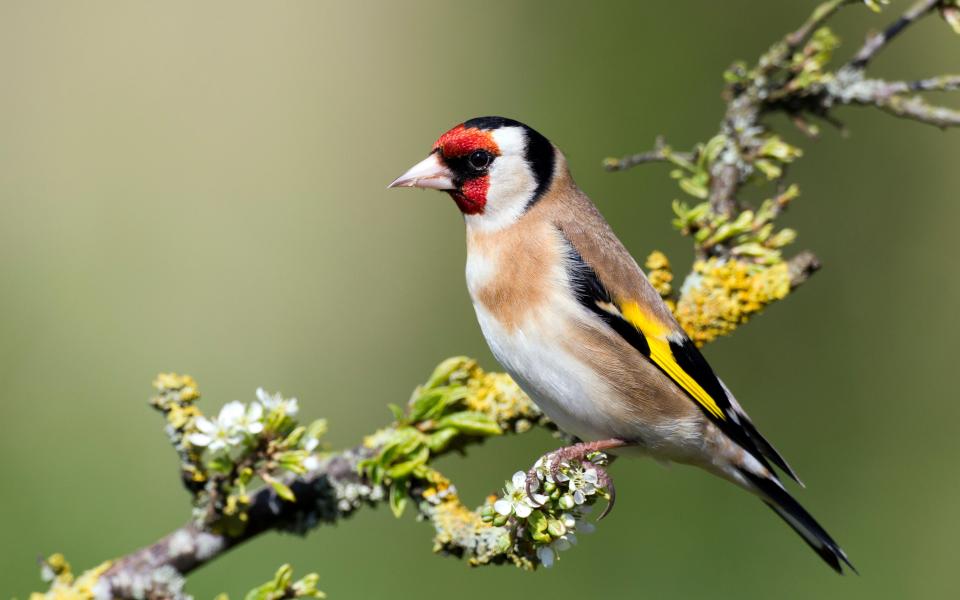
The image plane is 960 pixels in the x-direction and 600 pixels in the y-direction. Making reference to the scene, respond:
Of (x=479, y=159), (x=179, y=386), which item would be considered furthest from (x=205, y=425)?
(x=479, y=159)

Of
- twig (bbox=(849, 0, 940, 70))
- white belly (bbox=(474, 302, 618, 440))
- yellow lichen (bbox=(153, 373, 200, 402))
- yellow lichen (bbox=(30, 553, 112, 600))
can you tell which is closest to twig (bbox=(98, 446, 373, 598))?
yellow lichen (bbox=(30, 553, 112, 600))

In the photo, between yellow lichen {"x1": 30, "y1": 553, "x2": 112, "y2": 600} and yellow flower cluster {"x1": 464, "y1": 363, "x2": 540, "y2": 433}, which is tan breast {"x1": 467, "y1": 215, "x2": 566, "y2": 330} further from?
yellow lichen {"x1": 30, "y1": 553, "x2": 112, "y2": 600}

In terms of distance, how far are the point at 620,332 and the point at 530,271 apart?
24 centimetres

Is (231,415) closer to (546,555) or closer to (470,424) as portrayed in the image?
(470,424)

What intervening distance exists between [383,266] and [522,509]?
296cm

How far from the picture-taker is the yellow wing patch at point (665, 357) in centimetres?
249

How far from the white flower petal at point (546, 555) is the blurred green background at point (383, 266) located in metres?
1.37

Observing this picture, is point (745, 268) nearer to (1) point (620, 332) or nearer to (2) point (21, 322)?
(1) point (620, 332)

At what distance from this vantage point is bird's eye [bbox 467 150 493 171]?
2.67m

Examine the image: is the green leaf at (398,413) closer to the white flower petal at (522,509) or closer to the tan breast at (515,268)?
the tan breast at (515,268)

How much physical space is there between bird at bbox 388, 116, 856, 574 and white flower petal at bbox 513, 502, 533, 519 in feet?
1.29

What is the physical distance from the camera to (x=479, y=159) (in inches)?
105

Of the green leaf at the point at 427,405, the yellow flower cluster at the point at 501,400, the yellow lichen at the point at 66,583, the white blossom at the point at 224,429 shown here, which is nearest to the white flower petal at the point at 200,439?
the white blossom at the point at 224,429

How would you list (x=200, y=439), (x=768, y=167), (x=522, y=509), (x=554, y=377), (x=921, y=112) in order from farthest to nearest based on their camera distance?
(x=768, y=167) → (x=921, y=112) → (x=554, y=377) → (x=200, y=439) → (x=522, y=509)
